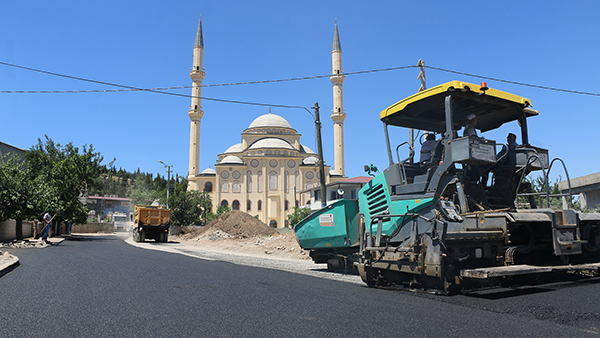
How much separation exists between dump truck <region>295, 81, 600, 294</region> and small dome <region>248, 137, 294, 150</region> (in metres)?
63.3

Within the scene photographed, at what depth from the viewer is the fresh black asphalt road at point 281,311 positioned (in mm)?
4250

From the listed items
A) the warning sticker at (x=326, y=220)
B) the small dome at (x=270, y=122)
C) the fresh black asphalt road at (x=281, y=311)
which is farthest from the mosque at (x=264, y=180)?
the fresh black asphalt road at (x=281, y=311)

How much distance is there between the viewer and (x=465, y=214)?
19.5ft

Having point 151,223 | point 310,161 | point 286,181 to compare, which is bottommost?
point 151,223

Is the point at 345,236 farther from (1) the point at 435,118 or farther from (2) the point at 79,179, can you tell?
(2) the point at 79,179

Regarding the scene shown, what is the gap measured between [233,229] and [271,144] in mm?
36067

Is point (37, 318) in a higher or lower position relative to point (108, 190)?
lower

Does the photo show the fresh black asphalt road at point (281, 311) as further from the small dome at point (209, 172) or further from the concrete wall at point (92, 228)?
the small dome at point (209, 172)

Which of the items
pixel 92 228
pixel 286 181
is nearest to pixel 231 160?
pixel 286 181

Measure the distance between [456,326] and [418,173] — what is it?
320cm

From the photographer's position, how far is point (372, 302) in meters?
5.66

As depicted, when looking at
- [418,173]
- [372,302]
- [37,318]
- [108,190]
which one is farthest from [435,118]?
[108,190]

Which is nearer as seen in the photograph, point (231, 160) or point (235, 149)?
point (231, 160)

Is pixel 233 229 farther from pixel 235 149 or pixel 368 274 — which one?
pixel 235 149
